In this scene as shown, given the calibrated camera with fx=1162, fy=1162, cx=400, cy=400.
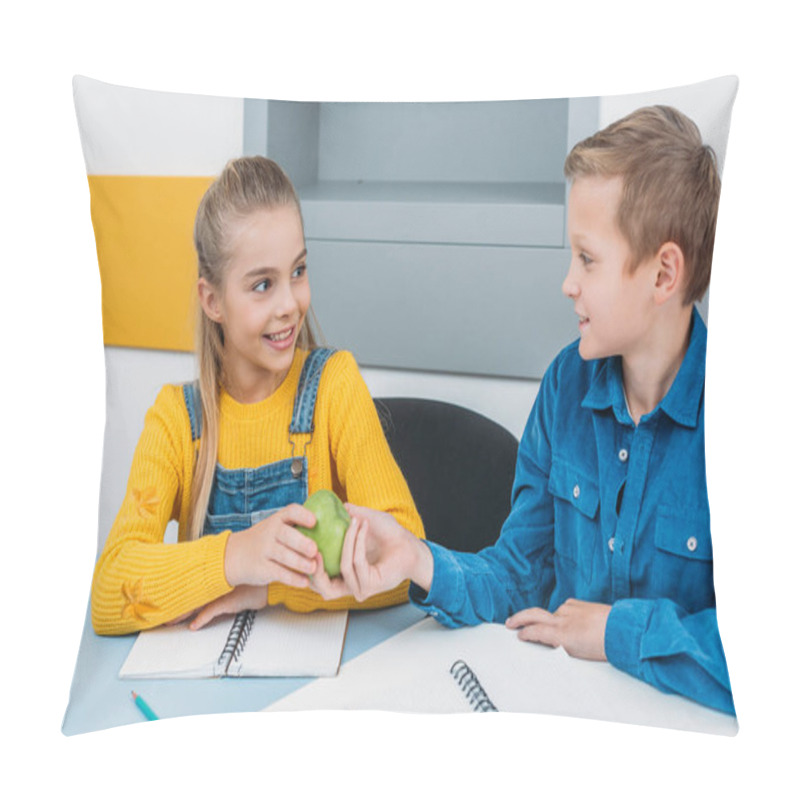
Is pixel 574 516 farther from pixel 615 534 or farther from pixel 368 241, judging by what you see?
pixel 368 241

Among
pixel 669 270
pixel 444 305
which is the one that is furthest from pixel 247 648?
pixel 669 270

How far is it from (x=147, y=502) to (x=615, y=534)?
0.75 metres

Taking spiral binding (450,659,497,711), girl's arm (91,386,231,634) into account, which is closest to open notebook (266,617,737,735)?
spiral binding (450,659,497,711)

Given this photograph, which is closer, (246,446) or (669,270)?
(669,270)

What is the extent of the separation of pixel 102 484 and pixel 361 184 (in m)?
0.66

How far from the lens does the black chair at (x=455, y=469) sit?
6.17ft

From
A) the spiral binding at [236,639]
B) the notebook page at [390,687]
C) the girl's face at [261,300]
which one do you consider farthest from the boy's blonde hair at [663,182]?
the spiral binding at [236,639]

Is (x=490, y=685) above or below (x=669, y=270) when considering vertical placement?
below

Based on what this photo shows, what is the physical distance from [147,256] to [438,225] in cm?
47

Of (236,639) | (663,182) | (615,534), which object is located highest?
(663,182)

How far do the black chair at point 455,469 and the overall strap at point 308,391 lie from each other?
107mm

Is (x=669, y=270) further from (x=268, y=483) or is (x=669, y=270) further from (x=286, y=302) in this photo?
(x=268, y=483)

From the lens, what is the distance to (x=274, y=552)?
1812mm

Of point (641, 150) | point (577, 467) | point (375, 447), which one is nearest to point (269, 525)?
point (375, 447)
